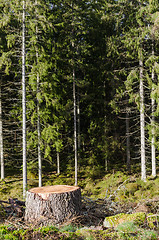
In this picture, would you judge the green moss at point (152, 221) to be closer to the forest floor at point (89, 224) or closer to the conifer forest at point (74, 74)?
the forest floor at point (89, 224)

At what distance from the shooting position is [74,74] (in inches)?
535

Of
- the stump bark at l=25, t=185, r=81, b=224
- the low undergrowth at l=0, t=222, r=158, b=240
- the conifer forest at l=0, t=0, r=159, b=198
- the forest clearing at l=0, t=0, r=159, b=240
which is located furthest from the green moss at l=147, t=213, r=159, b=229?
the conifer forest at l=0, t=0, r=159, b=198

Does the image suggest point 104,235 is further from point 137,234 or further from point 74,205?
point 74,205

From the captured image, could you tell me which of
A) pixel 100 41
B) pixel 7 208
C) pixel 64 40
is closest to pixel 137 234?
pixel 7 208

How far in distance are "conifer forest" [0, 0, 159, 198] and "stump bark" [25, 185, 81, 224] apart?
20.0 ft

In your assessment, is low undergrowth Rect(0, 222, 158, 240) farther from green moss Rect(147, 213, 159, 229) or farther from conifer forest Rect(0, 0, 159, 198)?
conifer forest Rect(0, 0, 159, 198)

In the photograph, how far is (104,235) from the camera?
2.98 m

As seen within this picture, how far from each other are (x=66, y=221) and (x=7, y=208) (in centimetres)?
147

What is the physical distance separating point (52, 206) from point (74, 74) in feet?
34.7

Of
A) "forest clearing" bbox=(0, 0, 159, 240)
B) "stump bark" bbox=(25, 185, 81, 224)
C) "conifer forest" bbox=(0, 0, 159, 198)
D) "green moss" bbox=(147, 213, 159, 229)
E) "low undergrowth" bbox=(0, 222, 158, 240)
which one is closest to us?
"low undergrowth" bbox=(0, 222, 158, 240)

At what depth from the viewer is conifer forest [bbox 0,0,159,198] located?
→ 36.8 ft

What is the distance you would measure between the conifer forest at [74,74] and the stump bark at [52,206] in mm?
6097

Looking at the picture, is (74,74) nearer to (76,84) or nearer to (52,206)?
(76,84)

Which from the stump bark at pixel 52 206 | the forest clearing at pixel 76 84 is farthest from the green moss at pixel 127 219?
the forest clearing at pixel 76 84
